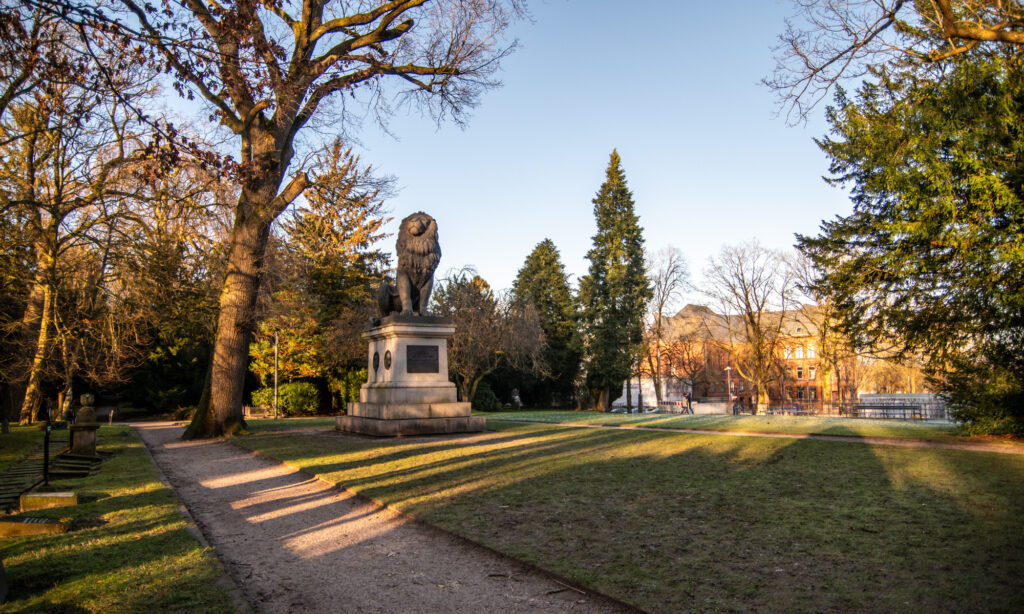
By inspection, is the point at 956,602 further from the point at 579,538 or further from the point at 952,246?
the point at 952,246

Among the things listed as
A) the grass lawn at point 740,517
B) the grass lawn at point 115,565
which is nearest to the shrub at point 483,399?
the grass lawn at point 740,517

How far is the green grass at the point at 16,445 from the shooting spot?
10.6 meters

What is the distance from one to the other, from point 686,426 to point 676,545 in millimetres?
13048

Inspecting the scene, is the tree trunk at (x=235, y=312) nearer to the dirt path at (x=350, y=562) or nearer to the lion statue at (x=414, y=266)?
the lion statue at (x=414, y=266)

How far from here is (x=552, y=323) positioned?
156 feet

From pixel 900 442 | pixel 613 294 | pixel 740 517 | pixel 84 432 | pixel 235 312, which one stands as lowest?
pixel 900 442

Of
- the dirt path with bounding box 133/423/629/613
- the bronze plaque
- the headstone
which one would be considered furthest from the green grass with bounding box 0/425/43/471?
the bronze plaque

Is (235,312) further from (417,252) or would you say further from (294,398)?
(294,398)

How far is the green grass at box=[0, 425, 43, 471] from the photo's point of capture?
10633 millimetres

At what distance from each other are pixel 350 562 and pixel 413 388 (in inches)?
371

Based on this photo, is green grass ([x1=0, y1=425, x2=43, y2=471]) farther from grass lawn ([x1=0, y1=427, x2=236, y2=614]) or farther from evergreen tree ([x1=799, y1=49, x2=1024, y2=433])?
evergreen tree ([x1=799, y1=49, x2=1024, y2=433])

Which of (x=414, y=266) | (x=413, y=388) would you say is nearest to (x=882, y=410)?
(x=413, y=388)

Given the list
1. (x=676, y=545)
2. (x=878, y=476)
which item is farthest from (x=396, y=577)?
(x=878, y=476)

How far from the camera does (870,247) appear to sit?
51.2 ft
